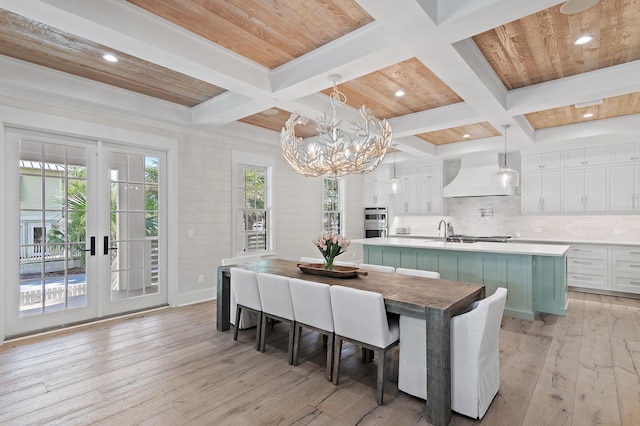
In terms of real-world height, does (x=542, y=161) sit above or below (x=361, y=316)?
above

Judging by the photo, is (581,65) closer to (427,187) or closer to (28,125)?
(427,187)

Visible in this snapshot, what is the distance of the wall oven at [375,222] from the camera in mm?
8086

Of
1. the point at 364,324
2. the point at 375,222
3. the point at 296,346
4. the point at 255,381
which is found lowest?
the point at 255,381

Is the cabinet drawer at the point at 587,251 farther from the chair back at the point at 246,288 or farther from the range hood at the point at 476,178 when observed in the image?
the chair back at the point at 246,288

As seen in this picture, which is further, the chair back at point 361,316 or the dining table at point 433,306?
the chair back at point 361,316

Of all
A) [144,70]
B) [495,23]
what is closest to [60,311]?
[144,70]

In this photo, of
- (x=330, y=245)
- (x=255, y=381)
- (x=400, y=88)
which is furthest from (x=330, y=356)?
(x=400, y=88)

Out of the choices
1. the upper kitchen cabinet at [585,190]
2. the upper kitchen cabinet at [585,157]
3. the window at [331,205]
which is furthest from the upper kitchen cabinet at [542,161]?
the window at [331,205]

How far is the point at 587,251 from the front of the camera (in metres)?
5.53

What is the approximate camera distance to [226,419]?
7.03 ft

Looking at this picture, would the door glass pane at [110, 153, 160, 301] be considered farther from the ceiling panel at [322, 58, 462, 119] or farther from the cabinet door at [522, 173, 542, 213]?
the cabinet door at [522, 173, 542, 213]

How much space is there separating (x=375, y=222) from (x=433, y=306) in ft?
20.1

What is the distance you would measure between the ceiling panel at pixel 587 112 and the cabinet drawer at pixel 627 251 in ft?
6.88

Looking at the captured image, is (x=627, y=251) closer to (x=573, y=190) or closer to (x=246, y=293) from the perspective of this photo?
(x=573, y=190)
